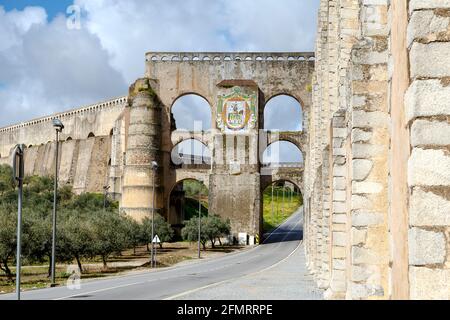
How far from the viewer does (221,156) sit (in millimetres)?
48031

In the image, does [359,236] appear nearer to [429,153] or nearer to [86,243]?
[429,153]

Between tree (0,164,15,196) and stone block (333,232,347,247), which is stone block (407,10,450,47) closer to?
stone block (333,232,347,247)

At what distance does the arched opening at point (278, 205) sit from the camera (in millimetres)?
79438

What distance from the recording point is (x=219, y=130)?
1908 inches

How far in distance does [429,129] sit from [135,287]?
57.2 ft

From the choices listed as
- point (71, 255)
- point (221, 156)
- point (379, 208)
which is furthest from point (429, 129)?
point (221, 156)

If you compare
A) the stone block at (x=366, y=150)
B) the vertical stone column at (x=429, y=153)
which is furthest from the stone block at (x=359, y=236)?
the vertical stone column at (x=429, y=153)

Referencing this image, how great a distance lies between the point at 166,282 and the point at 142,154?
26.7 m

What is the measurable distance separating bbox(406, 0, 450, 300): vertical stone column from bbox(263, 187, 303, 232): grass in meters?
67.5

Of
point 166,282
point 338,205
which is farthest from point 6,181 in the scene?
point 338,205

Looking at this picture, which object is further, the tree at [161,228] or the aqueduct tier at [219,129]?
the aqueduct tier at [219,129]

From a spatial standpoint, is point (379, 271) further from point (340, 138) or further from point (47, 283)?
point (47, 283)

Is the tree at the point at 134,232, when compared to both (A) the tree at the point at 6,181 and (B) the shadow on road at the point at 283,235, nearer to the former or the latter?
(B) the shadow on road at the point at 283,235

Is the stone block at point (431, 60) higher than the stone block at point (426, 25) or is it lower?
lower
